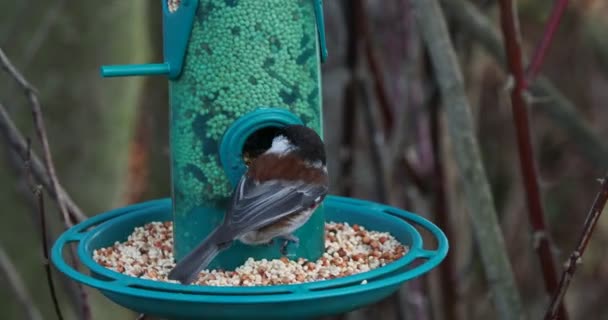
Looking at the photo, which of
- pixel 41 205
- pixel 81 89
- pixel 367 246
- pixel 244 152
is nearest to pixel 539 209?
pixel 367 246

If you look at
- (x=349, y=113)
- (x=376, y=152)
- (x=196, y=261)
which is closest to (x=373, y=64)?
(x=349, y=113)

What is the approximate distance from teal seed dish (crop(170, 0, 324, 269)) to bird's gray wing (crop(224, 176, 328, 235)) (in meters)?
0.17

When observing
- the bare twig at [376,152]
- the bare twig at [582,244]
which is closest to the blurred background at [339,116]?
the bare twig at [376,152]

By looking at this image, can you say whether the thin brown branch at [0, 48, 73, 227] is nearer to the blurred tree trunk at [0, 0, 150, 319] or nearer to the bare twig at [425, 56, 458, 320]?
the blurred tree trunk at [0, 0, 150, 319]

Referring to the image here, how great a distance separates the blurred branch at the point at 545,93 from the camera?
4.26 m

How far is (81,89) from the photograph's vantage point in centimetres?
512

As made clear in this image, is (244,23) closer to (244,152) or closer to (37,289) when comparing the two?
(244,152)

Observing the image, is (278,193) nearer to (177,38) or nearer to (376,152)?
(177,38)

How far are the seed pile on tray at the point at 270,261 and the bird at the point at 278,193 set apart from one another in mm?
98

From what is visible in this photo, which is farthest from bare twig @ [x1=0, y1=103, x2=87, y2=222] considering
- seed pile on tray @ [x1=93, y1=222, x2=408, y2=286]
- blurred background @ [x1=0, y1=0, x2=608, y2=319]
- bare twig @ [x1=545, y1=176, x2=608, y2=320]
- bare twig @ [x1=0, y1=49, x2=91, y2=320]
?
bare twig @ [x1=545, y1=176, x2=608, y2=320]

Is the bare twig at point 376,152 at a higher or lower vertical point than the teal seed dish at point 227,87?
lower

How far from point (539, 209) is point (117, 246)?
138 centimetres

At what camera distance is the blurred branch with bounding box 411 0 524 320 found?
3346mm

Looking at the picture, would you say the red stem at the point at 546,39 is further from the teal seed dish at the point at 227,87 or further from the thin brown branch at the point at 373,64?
the thin brown branch at the point at 373,64
